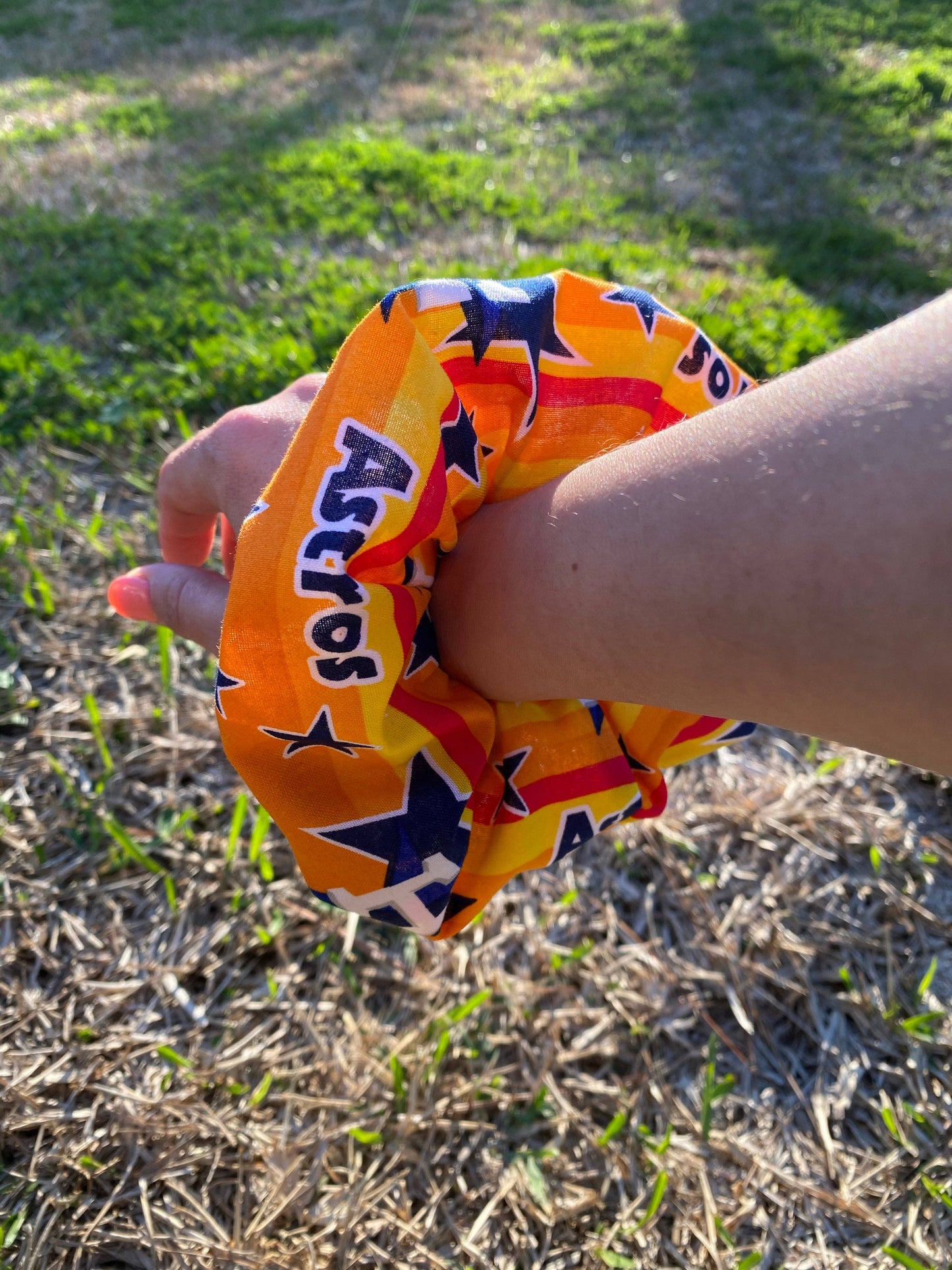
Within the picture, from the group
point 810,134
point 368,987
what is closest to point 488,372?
point 368,987

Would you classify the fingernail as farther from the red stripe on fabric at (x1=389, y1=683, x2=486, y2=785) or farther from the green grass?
the green grass

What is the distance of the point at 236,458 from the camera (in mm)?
1039

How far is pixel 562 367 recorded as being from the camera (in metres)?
0.92

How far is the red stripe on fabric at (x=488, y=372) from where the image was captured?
0.82 metres

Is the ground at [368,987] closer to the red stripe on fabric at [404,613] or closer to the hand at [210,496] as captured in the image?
the hand at [210,496]

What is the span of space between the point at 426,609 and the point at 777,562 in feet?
1.38

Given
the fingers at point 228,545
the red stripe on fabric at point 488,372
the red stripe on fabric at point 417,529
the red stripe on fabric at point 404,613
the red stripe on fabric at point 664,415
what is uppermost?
the red stripe on fabric at point 488,372

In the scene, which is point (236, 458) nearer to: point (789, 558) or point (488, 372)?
point (488, 372)

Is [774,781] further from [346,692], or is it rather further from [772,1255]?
[346,692]

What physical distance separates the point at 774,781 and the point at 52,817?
1.53 m

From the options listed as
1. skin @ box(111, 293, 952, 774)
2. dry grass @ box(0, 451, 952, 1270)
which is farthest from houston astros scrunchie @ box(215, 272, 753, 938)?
dry grass @ box(0, 451, 952, 1270)

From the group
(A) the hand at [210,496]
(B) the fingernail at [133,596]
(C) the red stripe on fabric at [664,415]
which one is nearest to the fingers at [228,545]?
(A) the hand at [210,496]

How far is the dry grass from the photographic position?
1207 millimetres

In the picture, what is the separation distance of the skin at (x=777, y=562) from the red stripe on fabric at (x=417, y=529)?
8cm
